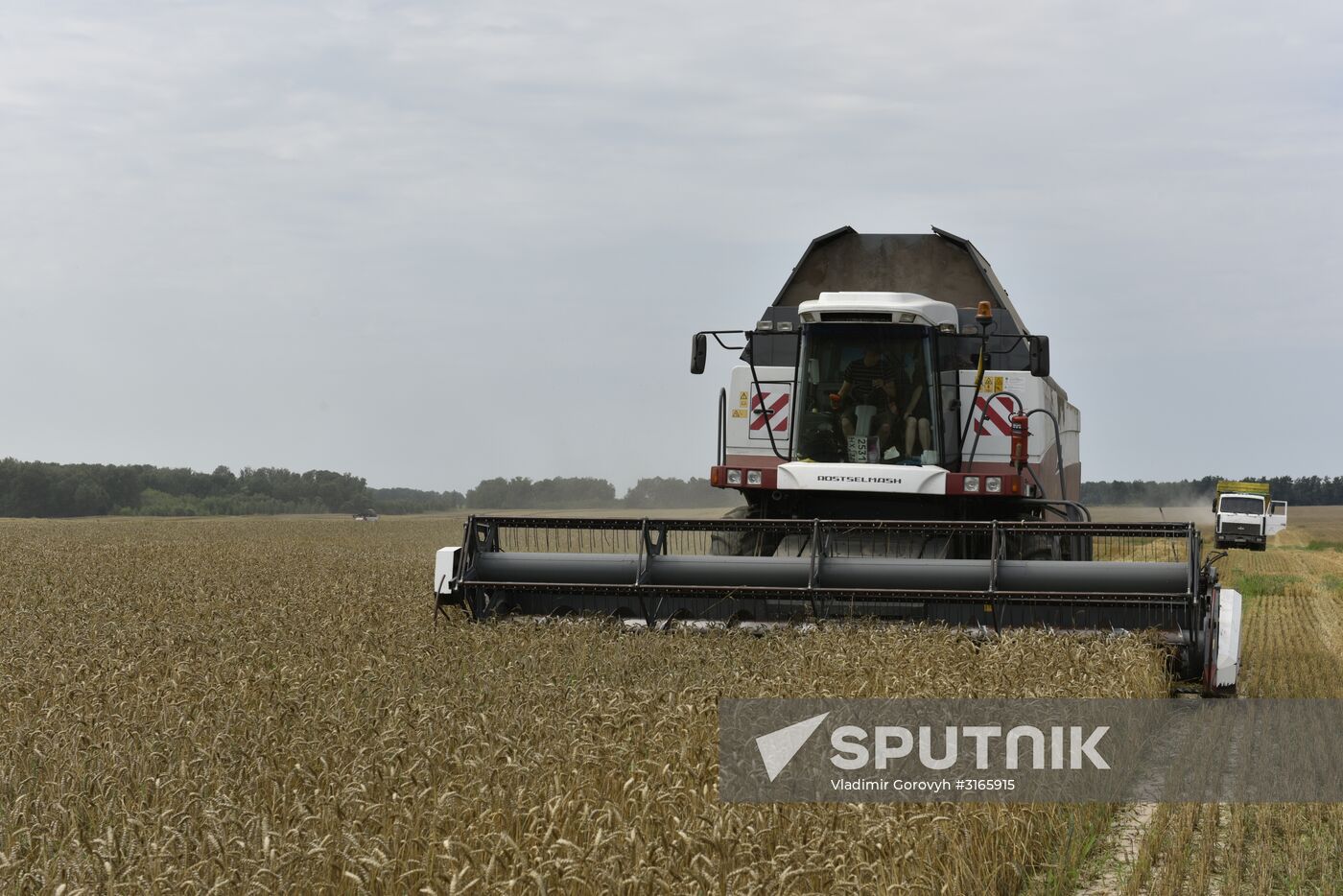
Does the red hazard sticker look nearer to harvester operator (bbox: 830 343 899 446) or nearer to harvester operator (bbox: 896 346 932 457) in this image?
harvester operator (bbox: 830 343 899 446)

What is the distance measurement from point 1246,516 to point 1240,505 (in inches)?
16.7

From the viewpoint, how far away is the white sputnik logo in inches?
180

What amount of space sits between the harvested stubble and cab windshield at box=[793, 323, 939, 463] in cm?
216

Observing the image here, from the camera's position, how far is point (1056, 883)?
13.4 ft

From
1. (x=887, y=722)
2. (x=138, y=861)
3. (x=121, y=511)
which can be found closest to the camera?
(x=138, y=861)

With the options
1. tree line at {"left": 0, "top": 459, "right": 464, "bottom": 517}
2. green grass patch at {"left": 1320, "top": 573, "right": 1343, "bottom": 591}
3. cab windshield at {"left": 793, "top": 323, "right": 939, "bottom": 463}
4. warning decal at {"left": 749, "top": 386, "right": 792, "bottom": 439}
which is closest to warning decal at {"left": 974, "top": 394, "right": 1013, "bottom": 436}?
cab windshield at {"left": 793, "top": 323, "right": 939, "bottom": 463}

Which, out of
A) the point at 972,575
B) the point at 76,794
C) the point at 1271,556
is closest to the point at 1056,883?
the point at 76,794

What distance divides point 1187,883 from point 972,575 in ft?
12.3

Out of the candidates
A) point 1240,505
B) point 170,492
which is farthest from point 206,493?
point 1240,505

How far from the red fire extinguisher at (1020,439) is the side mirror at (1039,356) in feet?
1.43

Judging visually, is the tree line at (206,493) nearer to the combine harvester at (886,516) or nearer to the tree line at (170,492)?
the tree line at (170,492)

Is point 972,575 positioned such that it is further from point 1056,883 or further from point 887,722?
point 1056,883

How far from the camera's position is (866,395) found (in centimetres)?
959

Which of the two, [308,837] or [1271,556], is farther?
[1271,556]
